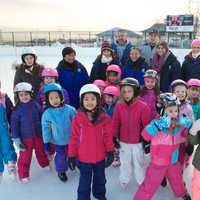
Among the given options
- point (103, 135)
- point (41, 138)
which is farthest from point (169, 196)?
point (41, 138)

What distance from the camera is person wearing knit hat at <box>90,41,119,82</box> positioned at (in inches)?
193

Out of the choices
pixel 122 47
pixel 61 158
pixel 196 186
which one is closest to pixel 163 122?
pixel 196 186

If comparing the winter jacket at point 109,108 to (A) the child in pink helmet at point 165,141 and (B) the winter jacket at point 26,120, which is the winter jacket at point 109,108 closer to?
(B) the winter jacket at point 26,120

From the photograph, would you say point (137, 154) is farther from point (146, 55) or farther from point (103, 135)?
point (146, 55)

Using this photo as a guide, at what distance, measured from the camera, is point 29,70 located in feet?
15.1

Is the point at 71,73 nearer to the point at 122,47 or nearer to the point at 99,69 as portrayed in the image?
the point at 99,69

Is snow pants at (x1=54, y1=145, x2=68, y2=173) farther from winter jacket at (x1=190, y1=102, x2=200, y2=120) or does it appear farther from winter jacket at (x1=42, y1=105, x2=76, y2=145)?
winter jacket at (x1=190, y1=102, x2=200, y2=120)

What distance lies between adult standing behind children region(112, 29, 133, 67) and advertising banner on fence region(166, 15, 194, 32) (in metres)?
24.3

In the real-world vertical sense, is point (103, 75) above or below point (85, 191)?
above

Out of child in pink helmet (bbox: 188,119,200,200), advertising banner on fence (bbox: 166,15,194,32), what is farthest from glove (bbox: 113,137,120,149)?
advertising banner on fence (bbox: 166,15,194,32)

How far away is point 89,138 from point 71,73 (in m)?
1.94

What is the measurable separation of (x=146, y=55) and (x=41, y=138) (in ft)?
8.14

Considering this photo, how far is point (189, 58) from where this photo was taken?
494cm

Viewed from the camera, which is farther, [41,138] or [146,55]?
[146,55]
